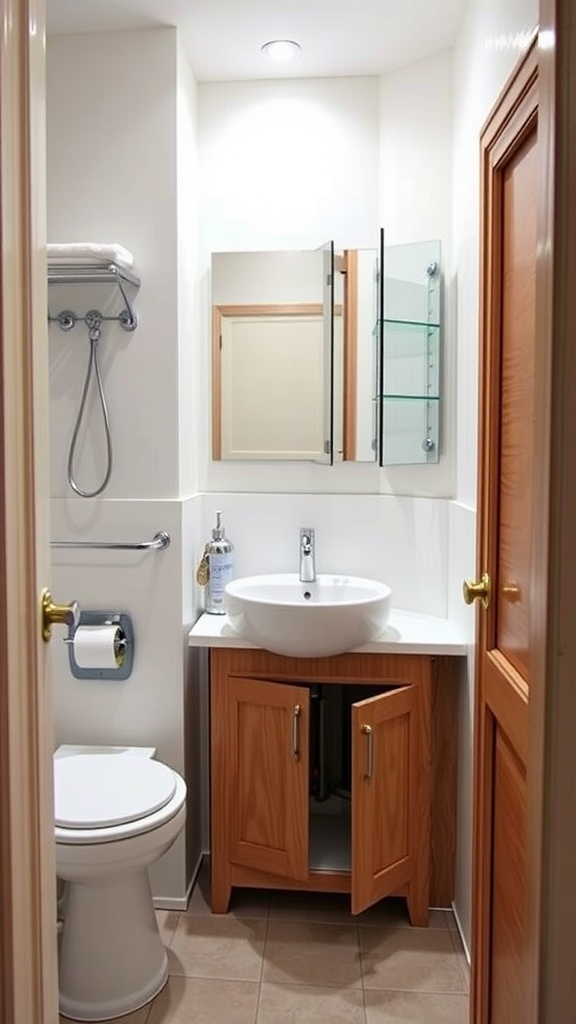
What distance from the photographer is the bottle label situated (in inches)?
94.1

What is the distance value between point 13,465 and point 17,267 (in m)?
0.24

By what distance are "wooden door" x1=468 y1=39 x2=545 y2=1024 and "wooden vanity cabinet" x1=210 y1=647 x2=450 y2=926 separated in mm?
466

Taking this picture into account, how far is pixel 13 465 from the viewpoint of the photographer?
0.91 m

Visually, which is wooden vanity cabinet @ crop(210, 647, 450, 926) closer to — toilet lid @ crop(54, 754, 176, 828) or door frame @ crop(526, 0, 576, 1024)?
toilet lid @ crop(54, 754, 176, 828)

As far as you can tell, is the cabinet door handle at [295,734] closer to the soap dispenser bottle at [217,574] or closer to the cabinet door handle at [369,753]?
the cabinet door handle at [369,753]

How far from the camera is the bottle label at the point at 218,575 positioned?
239 cm

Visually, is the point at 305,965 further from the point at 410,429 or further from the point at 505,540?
the point at 410,429

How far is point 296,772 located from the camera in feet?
6.82

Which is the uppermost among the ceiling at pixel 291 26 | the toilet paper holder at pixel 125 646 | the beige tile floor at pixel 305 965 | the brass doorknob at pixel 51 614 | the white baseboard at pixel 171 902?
the ceiling at pixel 291 26

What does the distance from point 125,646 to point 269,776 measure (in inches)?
22.2

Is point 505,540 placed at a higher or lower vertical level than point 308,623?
higher

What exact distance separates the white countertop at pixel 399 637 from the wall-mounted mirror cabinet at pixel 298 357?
0.53 meters

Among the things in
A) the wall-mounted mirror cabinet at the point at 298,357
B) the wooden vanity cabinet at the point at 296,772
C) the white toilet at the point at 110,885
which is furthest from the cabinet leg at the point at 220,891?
the wall-mounted mirror cabinet at the point at 298,357

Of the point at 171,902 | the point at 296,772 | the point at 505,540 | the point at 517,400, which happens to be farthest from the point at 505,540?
the point at 171,902
